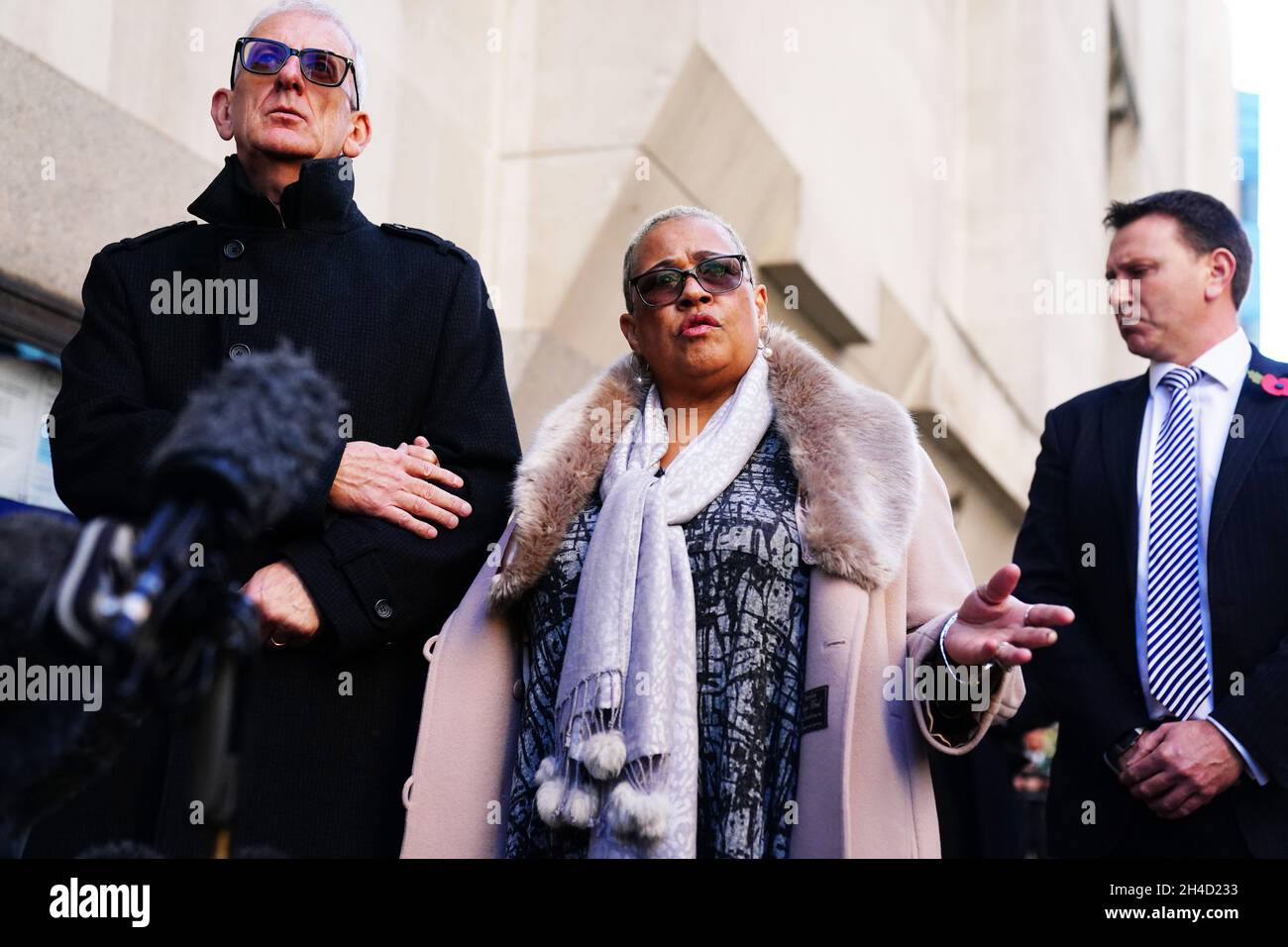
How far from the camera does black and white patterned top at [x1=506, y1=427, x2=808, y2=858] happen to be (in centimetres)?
340

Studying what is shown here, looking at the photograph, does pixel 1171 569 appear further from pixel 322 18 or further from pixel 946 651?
pixel 322 18

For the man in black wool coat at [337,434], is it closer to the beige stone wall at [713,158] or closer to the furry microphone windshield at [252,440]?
the furry microphone windshield at [252,440]

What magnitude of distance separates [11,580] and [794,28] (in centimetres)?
939

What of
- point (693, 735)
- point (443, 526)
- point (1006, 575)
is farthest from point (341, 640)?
point (1006, 575)

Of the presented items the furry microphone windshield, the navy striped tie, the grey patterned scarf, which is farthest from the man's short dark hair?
the furry microphone windshield

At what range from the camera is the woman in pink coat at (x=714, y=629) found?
3.36 m

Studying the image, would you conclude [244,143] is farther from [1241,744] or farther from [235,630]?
[1241,744]

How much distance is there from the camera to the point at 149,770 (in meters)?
3.46

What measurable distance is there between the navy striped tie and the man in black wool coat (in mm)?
1744

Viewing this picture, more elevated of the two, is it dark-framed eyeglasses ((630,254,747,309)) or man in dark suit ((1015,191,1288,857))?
dark-framed eyeglasses ((630,254,747,309))

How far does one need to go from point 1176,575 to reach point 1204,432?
46cm

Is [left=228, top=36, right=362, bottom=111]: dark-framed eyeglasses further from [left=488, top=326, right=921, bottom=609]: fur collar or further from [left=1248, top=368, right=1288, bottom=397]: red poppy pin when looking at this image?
[left=1248, top=368, right=1288, bottom=397]: red poppy pin

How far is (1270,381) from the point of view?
4.46m

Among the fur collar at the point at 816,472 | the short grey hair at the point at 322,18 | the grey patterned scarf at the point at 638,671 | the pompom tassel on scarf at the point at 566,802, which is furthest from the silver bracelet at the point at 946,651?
the short grey hair at the point at 322,18
